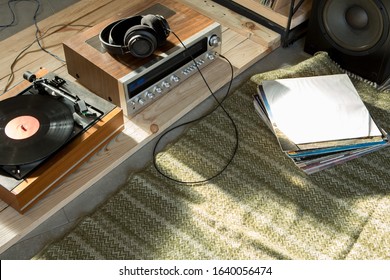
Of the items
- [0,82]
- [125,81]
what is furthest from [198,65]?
[0,82]

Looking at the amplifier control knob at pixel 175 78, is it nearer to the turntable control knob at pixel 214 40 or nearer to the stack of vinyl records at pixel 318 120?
the turntable control knob at pixel 214 40

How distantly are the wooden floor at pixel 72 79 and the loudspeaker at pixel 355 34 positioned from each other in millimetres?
181

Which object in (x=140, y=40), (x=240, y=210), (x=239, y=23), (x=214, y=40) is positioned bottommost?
(x=240, y=210)

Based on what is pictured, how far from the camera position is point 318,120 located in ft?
5.82

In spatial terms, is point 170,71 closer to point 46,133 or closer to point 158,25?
point 158,25

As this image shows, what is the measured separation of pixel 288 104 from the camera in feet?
5.98

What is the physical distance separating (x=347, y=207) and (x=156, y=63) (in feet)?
2.29

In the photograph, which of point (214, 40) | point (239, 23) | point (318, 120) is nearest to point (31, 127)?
point (214, 40)

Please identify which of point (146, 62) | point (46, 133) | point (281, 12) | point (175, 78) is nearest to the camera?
point (46, 133)

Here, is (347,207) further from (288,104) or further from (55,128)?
(55,128)

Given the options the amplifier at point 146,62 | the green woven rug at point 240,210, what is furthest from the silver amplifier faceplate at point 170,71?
the green woven rug at point 240,210

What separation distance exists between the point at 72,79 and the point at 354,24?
0.97m

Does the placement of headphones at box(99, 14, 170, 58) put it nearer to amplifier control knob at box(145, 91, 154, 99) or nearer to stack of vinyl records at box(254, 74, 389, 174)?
amplifier control knob at box(145, 91, 154, 99)

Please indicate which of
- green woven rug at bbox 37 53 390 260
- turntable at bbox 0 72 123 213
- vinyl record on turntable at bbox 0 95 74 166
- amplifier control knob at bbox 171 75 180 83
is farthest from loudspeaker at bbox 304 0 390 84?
vinyl record on turntable at bbox 0 95 74 166
